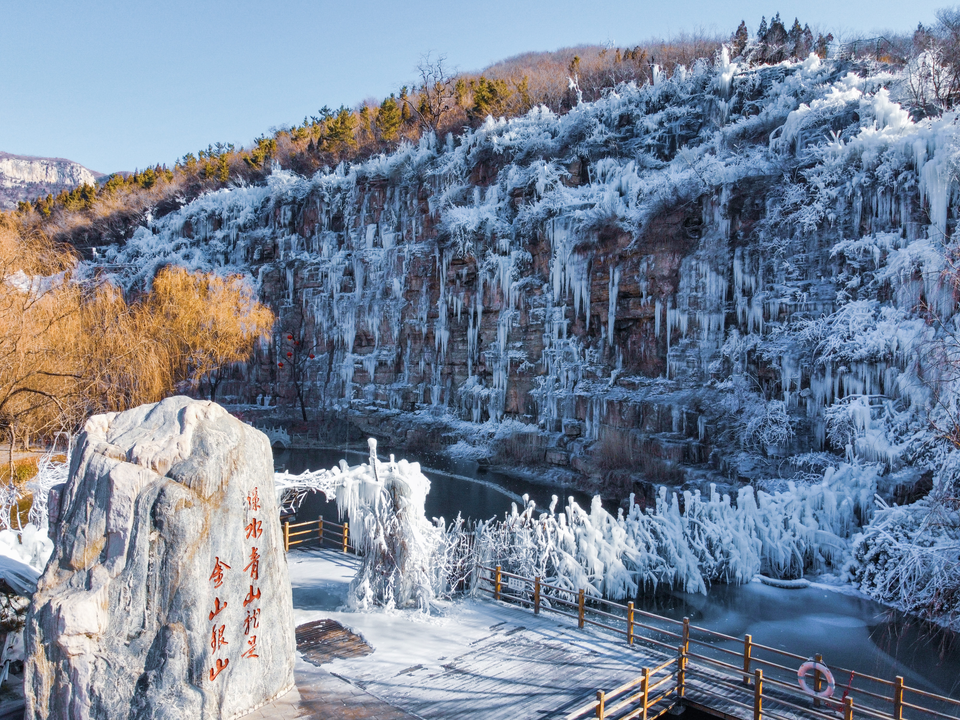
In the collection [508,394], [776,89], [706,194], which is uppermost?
[776,89]

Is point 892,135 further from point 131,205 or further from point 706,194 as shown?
point 131,205

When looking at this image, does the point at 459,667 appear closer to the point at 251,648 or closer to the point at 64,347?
the point at 251,648

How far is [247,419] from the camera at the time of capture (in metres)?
26.0

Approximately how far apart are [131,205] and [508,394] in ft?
104

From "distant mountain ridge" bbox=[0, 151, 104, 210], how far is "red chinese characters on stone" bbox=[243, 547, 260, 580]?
3528 inches

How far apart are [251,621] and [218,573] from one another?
0.54 m

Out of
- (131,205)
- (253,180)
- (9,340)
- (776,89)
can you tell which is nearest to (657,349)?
(776,89)

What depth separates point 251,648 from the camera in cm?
505

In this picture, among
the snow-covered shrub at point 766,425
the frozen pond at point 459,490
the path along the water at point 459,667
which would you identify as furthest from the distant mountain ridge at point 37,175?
the path along the water at point 459,667

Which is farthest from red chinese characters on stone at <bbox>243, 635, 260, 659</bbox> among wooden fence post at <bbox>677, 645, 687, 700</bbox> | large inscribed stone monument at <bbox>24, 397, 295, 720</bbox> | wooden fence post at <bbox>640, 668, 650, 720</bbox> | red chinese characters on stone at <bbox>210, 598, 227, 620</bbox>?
wooden fence post at <bbox>677, 645, 687, 700</bbox>

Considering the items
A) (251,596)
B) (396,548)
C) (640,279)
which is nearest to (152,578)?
(251,596)

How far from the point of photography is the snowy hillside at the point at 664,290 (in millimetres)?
13086

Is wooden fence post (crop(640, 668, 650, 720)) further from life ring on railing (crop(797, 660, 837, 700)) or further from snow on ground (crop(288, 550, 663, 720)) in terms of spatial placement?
life ring on railing (crop(797, 660, 837, 700))

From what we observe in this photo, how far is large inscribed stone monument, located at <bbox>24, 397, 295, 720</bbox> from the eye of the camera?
434 cm
